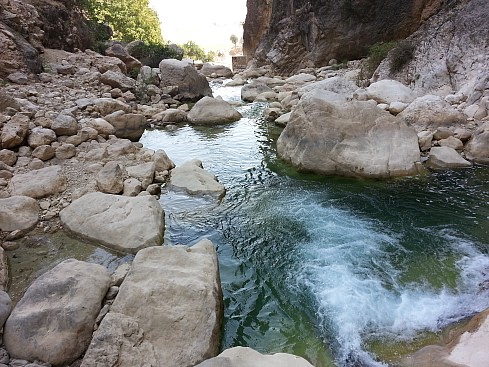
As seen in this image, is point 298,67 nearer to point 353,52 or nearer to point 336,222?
point 353,52

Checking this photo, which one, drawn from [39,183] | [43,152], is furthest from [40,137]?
[39,183]

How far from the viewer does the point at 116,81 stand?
584 inches

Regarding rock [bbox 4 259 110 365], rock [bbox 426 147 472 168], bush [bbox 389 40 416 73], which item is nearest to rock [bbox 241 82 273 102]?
bush [bbox 389 40 416 73]

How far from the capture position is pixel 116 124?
10266 mm

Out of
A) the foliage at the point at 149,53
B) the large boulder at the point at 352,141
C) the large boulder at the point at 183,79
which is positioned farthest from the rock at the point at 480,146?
Result: the foliage at the point at 149,53

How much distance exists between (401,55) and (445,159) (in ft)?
23.7

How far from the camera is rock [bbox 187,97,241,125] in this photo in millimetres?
13359

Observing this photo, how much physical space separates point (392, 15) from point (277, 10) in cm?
1110

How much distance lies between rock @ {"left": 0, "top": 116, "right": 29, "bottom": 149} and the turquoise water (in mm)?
3781

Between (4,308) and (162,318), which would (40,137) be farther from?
(162,318)

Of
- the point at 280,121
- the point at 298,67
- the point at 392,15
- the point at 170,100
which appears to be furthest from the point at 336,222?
the point at 298,67

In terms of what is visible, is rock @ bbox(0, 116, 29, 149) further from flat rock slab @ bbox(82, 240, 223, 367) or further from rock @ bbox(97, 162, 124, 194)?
flat rock slab @ bbox(82, 240, 223, 367)

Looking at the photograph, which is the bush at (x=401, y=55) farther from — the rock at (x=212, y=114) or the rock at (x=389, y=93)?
the rock at (x=212, y=114)

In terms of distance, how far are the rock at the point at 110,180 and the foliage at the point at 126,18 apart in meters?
21.2
